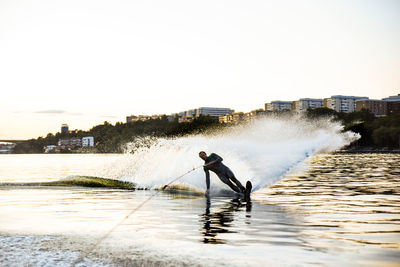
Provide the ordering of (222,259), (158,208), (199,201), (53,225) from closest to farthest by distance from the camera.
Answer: (222,259)
(53,225)
(158,208)
(199,201)

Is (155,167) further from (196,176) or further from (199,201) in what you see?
(199,201)

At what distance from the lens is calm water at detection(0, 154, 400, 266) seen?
913cm

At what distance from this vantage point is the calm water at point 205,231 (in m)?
9.13

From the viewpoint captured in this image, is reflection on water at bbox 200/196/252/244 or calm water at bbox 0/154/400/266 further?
reflection on water at bbox 200/196/252/244

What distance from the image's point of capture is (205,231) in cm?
1212

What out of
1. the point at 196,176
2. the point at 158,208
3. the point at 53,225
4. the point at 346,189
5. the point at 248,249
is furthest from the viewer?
the point at 196,176

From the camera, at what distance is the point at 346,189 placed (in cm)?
2459

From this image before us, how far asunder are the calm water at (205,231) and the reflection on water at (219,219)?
23 millimetres

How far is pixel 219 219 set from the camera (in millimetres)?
14164

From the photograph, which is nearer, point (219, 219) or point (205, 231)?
point (205, 231)

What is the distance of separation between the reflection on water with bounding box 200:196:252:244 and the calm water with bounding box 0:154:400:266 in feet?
0.08

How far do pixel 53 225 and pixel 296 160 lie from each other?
102ft

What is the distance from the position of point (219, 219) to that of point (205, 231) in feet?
6.84

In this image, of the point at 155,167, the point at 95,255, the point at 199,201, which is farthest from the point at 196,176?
the point at 95,255
